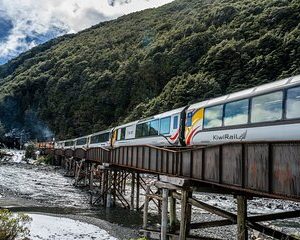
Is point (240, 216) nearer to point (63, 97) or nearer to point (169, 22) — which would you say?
point (63, 97)

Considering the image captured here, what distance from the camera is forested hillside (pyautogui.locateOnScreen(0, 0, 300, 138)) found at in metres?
77.5

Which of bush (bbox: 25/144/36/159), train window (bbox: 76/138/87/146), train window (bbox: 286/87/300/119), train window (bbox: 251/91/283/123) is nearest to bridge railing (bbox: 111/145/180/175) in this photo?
train window (bbox: 251/91/283/123)

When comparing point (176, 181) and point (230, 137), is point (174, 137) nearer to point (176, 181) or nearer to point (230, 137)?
point (230, 137)

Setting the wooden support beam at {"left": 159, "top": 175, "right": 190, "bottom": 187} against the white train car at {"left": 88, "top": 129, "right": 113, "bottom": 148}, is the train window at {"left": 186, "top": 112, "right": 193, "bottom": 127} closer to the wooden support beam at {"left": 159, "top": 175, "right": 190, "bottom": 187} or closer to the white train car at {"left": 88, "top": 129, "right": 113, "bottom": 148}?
the wooden support beam at {"left": 159, "top": 175, "right": 190, "bottom": 187}

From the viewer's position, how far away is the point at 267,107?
1480 cm

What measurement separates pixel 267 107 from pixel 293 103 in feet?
5.02

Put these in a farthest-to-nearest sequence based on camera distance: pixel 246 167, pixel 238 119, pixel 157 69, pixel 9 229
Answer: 1. pixel 157 69
2. pixel 9 229
3. pixel 238 119
4. pixel 246 167

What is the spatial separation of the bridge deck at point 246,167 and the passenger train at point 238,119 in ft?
7.27

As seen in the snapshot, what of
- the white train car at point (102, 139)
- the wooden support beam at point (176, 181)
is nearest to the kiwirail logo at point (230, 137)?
the wooden support beam at point (176, 181)

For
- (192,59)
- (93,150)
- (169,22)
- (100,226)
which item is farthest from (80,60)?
(100,226)

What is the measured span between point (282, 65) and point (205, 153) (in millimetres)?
61502

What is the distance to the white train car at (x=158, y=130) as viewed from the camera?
917 inches

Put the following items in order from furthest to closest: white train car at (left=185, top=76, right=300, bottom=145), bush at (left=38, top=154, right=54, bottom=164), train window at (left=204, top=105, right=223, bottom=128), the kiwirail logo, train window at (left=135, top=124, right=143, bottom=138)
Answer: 1. bush at (left=38, top=154, right=54, bottom=164)
2. train window at (left=135, top=124, right=143, bottom=138)
3. train window at (left=204, top=105, right=223, bottom=128)
4. the kiwirail logo
5. white train car at (left=185, top=76, right=300, bottom=145)

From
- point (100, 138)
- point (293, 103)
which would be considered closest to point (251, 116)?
point (293, 103)
